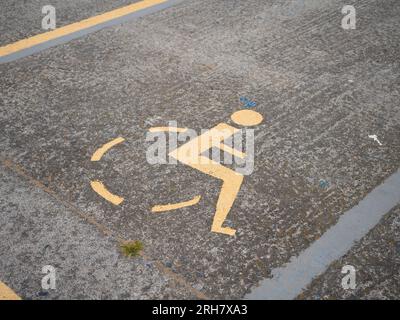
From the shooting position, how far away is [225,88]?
17.0ft

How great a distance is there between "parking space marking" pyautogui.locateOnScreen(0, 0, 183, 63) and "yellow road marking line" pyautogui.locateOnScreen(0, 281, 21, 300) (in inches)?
137

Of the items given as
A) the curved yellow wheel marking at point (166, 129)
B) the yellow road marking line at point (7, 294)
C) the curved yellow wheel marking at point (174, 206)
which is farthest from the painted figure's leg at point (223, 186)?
the yellow road marking line at point (7, 294)

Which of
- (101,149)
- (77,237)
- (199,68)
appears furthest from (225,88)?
(77,237)

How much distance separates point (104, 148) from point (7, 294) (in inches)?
64.6

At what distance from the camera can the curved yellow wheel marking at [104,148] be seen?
416 cm

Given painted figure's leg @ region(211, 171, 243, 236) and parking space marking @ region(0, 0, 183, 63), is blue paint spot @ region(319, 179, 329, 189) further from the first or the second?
parking space marking @ region(0, 0, 183, 63)

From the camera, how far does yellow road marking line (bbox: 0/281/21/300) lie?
118 inches

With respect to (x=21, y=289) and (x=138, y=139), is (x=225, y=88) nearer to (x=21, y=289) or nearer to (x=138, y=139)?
(x=138, y=139)

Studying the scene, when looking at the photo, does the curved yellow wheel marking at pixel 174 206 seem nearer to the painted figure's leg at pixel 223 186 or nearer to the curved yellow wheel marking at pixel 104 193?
the painted figure's leg at pixel 223 186

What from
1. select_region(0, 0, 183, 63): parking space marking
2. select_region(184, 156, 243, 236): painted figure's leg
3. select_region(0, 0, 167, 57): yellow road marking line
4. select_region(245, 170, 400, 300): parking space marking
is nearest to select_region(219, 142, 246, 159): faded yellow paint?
select_region(184, 156, 243, 236): painted figure's leg

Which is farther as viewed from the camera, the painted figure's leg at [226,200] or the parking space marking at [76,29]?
the parking space marking at [76,29]

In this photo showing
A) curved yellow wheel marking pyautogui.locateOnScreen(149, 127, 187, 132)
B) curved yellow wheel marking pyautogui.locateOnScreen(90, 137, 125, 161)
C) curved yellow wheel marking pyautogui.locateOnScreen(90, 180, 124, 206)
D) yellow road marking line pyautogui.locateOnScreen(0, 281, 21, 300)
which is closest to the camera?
yellow road marking line pyautogui.locateOnScreen(0, 281, 21, 300)

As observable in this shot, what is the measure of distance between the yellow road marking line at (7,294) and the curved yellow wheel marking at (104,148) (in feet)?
4.66

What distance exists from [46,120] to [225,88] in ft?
6.41
